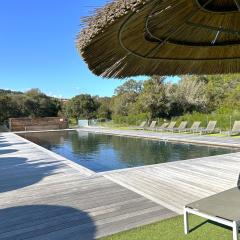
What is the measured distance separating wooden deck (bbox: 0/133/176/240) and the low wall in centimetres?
2404

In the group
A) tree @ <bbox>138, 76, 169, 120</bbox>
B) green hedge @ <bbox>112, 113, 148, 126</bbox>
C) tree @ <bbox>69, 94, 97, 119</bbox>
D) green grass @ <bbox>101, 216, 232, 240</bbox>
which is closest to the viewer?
green grass @ <bbox>101, 216, 232, 240</bbox>

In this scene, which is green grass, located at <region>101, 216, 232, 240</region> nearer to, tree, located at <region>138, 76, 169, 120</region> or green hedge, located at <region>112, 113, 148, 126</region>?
tree, located at <region>138, 76, 169, 120</region>

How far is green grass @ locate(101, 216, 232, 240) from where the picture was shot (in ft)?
11.4

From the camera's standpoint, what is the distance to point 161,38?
13.3 ft

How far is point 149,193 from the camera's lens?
5105 millimetres

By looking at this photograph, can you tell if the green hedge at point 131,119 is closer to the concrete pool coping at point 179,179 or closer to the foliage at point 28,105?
the foliage at point 28,105

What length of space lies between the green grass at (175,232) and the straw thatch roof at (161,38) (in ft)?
6.16

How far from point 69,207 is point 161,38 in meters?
2.54

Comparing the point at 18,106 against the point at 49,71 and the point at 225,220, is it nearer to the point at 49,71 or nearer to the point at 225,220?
the point at 49,71

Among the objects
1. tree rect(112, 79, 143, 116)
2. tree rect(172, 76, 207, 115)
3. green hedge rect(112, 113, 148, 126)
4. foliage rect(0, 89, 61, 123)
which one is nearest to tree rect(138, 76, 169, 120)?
green hedge rect(112, 113, 148, 126)

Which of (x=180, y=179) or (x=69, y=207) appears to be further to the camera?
(x=180, y=179)

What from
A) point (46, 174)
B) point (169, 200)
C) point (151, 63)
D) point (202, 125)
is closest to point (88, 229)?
point (169, 200)

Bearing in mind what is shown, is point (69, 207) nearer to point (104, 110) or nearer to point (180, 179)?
point (180, 179)

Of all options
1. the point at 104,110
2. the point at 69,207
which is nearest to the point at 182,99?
the point at 104,110
